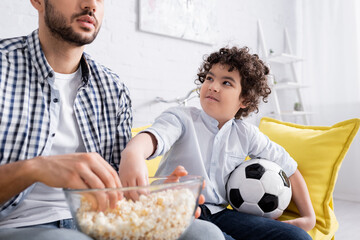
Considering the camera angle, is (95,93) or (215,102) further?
(215,102)

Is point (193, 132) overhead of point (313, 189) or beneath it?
overhead

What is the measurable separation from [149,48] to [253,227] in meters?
1.69

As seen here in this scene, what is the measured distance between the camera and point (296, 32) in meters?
3.87

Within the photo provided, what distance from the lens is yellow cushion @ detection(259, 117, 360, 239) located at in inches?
57.7

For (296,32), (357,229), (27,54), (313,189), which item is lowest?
(357,229)

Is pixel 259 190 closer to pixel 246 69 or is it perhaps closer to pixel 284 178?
pixel 284 178

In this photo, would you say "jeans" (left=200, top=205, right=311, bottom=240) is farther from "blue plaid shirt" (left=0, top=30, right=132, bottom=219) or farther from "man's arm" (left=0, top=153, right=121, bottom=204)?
"man's arm" (left=0, top=153, right=121, bottom=204)

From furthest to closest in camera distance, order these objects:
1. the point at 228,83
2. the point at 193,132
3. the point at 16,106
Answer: the point at 228,83 < the point at 193,132 < the point at 16,106

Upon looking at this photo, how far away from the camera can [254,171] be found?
4.32 feet

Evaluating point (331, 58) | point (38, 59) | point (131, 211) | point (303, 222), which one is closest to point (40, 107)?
point (38, 59)

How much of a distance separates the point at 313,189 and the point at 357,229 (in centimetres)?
128

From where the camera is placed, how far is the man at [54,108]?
0.86 meters

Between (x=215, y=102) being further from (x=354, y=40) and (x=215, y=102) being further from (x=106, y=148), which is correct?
(x=354, y=40)

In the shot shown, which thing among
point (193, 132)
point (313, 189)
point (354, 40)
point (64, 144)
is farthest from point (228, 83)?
point (354, 40)
